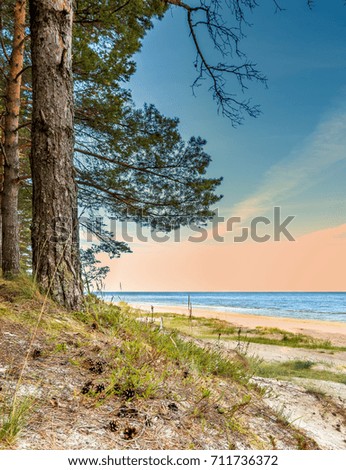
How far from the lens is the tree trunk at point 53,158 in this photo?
3281 millimetres

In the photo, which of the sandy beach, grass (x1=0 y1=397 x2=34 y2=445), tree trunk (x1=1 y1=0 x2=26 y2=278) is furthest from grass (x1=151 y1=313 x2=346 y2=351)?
grass (x1=0 y1=397 x2=34 y2=445)

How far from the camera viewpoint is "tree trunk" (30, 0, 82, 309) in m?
3.28

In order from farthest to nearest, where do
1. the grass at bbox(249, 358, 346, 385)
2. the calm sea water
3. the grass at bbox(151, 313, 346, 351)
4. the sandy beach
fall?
the calm sea water < the sandy beach < the grass at bbox(151, 313, 346, 351) < the grass at bbox(249, 358, 346, 385)

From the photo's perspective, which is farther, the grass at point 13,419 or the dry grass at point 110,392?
the dry grass at point 110,392

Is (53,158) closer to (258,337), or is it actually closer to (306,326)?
(258,337)

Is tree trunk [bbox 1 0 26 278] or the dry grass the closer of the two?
the dry grass

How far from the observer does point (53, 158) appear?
3.38m

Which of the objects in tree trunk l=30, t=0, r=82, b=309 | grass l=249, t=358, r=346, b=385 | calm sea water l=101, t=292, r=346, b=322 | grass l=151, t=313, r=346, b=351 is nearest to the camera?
tree trunk l=30, t=0, r=82, b=309

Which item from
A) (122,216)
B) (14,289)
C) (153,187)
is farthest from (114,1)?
(14,289)

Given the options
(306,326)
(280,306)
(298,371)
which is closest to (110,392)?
(298,371)

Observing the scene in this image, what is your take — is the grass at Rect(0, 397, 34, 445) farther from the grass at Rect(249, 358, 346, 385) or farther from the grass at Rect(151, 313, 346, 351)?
the grass at Rect(151, 313, 346, 351)

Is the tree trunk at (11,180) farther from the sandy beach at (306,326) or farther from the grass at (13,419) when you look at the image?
the sandy beach at (306,326)

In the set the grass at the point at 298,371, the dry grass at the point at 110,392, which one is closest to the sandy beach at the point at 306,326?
the grass at the point at 298,371

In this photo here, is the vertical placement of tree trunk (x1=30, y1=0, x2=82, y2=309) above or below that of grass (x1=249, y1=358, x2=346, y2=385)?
above
